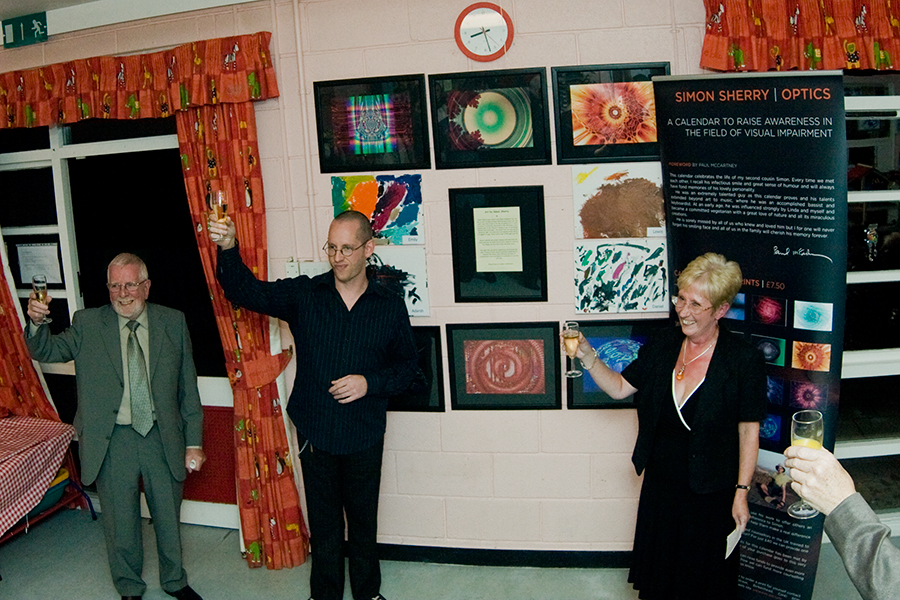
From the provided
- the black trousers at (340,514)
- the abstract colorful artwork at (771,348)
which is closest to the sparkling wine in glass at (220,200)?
the black trousers at (340,514)

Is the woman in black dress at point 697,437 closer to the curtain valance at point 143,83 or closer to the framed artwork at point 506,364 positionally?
the framed artwork at point 506,364

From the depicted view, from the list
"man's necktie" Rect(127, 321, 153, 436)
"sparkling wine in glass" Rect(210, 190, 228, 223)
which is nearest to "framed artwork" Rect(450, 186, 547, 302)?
"sparkling wine in glass" Rect(210, 190, 228, 223)

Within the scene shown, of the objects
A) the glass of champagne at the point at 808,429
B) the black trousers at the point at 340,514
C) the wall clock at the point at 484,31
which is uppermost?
the wall clock at the point at 484,31

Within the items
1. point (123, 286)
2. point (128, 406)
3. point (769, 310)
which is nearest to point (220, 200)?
point (123, 286)

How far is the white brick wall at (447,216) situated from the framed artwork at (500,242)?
0.05 metres

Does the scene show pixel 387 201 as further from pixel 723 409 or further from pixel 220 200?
pixel 723 409

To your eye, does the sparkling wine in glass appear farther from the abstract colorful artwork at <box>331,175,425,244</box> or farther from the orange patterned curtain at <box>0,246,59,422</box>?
the orange patterned curtain at <box>0,246,59,422</box>

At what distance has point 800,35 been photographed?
306cm

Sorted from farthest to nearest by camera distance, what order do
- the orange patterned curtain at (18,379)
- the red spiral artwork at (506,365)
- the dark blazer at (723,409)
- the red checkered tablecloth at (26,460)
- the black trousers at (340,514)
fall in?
the orange patterned curtain at (18,379) < the red checkered tablecloth at (26,460) < the red spiral artwork at (506,365) < the black trousers at (340,514) < the dark blazer at (723,409)

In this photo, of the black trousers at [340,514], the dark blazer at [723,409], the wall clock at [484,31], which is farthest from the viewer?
the wall clock at [484,31]

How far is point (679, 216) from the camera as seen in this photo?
3045 mm

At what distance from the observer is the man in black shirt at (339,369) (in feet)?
10.0

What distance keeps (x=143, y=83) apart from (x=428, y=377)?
6.69 ft

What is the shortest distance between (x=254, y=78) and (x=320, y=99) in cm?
32
